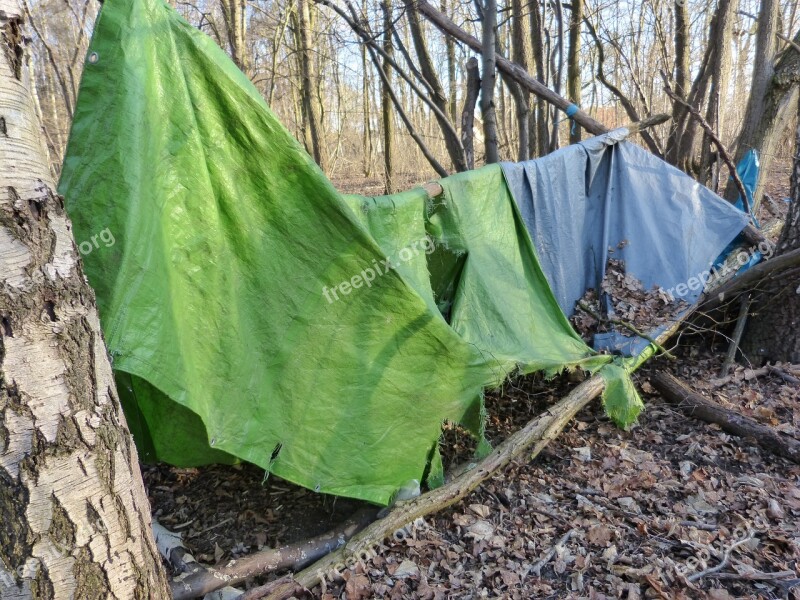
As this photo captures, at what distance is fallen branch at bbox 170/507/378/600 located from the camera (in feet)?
6.89

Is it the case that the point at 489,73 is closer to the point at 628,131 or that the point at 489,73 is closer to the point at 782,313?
the point at 628,131

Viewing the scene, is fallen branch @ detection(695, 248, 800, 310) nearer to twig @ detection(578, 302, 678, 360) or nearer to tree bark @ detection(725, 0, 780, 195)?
twig @ detection(578, 302, 678, 360)

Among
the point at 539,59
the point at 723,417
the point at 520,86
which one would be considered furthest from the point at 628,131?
the point at 539,59

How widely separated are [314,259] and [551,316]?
1799mm

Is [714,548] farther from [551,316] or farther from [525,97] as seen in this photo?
[525,97]

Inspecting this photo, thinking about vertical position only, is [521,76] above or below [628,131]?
above

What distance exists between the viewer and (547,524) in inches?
101

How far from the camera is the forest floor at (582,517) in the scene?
7.17 feet

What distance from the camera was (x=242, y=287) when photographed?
2.20 m

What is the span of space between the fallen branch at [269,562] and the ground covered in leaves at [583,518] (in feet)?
0.62

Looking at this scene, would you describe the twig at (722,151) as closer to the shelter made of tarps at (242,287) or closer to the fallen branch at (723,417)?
the fallen branch at (723,417)

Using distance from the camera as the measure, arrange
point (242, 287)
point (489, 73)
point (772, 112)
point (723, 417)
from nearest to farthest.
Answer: point (242, 287) < point (723, 417) < point (489, 73) < point (772, 112)

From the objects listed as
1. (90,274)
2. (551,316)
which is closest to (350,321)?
(90,274)

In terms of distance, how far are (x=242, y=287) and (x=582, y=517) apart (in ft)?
6.32
